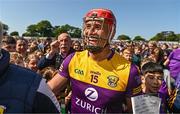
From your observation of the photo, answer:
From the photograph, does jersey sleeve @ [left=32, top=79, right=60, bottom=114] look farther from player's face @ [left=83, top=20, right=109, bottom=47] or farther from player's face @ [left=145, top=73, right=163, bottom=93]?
Answer: player's face @ [left=145, top=73, right=163, bottom=93]

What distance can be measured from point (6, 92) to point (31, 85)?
0.12 meters

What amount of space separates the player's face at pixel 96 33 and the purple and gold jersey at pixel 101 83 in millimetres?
184

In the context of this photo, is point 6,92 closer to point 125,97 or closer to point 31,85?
point 31,85

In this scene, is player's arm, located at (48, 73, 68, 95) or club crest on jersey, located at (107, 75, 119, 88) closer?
club crest on jersey, located at (107, 75, 119, 88)

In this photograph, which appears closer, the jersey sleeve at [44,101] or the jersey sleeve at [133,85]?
the jersey sleeve at [44,101]

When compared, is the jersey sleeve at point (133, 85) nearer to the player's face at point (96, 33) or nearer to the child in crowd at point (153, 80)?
the player's face at point (96, 33)

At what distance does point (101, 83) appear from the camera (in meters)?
3.50

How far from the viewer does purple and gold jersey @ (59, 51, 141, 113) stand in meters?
3.41

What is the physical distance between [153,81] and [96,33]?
110 centimetres

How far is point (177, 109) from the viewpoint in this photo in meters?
4.21

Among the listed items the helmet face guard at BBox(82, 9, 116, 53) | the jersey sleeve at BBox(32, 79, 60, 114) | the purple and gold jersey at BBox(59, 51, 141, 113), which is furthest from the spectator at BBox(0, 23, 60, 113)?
the helmet face guard at BBox(82, 9, 116, 53)

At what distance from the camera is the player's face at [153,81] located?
4.17m

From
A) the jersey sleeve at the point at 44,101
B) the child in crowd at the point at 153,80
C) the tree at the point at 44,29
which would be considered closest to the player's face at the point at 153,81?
the child in crowd at the point at 153,80

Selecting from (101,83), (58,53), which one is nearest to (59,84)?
(101,83)
